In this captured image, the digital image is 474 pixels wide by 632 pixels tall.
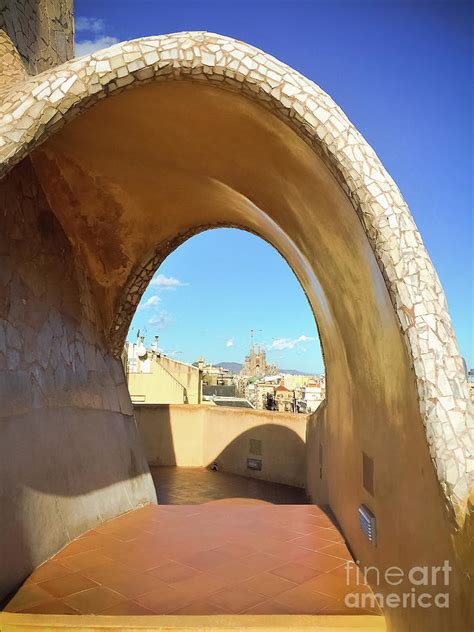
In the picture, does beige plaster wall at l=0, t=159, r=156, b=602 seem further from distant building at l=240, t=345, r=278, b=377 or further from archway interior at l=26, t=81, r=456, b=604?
distant building at l=240, t=345, r=278, b=377

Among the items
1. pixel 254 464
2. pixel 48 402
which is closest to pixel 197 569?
pixel 48 402

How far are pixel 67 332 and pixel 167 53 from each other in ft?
9.63

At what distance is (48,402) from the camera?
14.5 feet

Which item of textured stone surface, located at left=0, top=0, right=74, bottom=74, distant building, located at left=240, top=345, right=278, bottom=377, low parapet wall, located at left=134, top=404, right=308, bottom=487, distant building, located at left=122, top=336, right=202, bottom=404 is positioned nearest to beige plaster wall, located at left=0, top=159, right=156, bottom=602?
textured stone surface, located at left=0, top=0, right=74, bottom=74

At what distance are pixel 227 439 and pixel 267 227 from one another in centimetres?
488

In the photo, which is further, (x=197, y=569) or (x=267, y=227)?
(x=267, y=227)

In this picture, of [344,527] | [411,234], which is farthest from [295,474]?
[411,234]

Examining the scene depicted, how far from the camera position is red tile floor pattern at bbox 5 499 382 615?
3.22 metres

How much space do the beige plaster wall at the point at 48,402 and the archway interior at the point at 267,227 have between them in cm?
49

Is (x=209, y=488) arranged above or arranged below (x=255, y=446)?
below

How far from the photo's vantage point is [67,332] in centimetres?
504

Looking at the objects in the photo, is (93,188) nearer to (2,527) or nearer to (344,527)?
(2,527)

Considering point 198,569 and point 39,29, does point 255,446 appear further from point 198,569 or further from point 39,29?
point 39,29

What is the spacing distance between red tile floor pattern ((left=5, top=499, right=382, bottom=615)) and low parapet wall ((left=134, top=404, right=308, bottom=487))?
3389 mm
